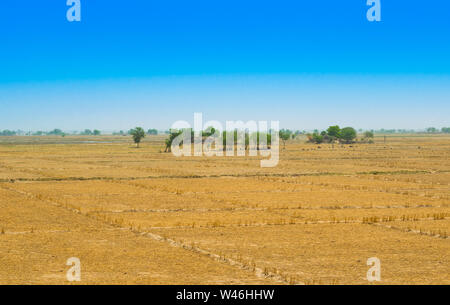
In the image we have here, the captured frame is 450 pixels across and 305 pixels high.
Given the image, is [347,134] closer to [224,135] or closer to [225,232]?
[224,135]

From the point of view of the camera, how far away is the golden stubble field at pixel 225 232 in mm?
15820

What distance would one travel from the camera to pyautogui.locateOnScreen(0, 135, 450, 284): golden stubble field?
15.8 meters

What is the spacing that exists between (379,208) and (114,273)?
18.8 m

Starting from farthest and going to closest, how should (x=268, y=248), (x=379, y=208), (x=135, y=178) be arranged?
(x=135, y=178), (x=379, y=208), (x=268, y=248)

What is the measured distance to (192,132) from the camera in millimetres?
137000

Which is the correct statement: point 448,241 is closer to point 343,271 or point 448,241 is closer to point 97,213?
point 343,271

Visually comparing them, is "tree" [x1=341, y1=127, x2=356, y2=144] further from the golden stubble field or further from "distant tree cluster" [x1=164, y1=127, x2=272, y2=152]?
the golden stubble field

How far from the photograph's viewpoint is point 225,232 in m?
22.8
